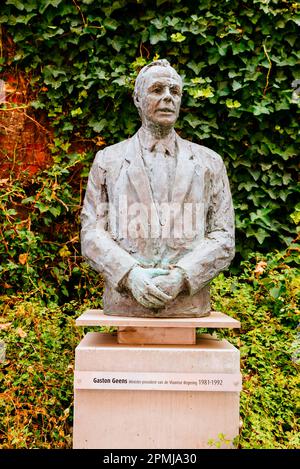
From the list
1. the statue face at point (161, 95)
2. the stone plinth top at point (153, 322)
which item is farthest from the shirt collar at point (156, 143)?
the stone plinth top at point (153, 322)

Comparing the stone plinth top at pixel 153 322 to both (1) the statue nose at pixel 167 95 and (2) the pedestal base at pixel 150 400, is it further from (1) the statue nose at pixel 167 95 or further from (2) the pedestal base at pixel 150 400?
(1) the statue nose at pixel 167 95

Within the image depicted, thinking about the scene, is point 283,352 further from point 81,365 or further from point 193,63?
point 193,63

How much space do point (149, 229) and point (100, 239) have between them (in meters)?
0.30

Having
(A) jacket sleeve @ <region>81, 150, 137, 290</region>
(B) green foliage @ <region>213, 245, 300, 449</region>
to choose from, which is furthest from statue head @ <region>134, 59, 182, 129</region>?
(B) green foliage @ <region>213, 245, 300, 449</region>

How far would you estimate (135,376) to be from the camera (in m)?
3.02

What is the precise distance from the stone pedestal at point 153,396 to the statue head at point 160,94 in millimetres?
1277

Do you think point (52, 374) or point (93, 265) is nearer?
point (93, 265)

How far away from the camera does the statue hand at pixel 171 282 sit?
3062mm

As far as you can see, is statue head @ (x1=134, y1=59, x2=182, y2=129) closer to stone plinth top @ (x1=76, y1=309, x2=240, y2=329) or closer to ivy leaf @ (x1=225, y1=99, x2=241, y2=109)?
stone plinth top @ (x1=76, y1=309, x2=240, y2=329)

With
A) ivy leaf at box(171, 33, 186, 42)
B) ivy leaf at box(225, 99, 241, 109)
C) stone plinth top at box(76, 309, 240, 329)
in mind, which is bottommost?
stone plinth top at box(76, 309, 240, 329)

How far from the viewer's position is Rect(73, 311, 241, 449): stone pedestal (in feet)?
9.91

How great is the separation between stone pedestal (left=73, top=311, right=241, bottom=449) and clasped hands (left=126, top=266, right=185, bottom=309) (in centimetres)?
15

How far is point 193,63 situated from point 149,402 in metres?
3.23
